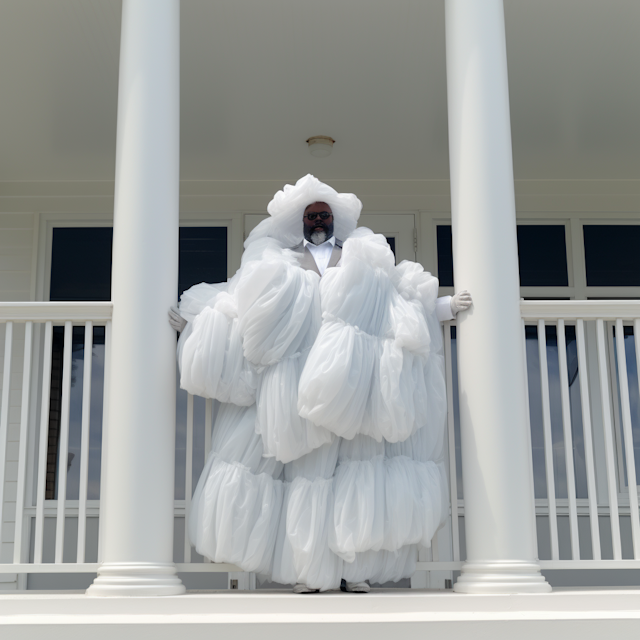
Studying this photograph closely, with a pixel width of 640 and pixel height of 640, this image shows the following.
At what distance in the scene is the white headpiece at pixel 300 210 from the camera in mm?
3566

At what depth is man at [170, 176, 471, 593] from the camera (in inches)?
120

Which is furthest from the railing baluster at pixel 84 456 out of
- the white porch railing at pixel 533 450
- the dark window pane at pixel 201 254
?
the dark window pane at pixel 201 254

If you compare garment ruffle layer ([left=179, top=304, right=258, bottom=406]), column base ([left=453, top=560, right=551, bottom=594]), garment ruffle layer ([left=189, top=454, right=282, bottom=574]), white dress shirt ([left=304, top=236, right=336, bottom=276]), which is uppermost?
white dress shirt ([left=304, top=236, right=336, bottom=276])

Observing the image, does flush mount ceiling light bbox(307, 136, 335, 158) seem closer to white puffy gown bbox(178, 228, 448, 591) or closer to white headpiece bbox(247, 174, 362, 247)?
white headpiece bbox(247, 174, 362, 247)

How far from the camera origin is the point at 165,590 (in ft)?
9.97

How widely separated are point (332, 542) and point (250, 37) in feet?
8.91

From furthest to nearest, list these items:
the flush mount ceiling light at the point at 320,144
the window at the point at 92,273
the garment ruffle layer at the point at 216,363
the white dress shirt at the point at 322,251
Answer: the window at the point at 92,273 < the flush mount ceiling light at the point at 320,144 < the white dress shirt at the point at 322,251 < the garment ruffle layer at the point at 216,363

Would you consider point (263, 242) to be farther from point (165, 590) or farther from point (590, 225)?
point (590, 225)

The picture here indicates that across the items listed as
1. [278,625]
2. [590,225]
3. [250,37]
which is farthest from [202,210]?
[278,625]

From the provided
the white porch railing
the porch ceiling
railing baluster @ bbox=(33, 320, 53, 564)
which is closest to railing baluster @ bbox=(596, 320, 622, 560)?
the white porch railing

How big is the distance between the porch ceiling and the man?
1652 mm

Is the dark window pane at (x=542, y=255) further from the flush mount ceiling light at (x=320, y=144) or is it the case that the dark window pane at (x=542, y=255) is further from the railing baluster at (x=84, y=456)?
the railing baluster at (x=84, y=456)

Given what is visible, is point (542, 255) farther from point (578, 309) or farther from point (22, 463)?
point (22, 463)

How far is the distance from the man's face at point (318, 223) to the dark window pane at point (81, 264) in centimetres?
269
